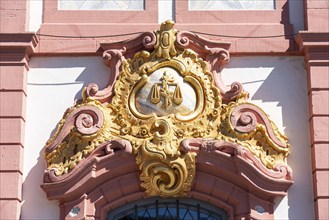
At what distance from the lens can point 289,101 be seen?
A: 12031mm

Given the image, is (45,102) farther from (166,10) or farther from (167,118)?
(166,10)

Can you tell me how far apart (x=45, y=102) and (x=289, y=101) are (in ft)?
10.8

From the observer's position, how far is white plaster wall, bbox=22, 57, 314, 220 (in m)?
11.7

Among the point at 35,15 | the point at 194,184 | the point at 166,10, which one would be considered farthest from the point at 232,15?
the point at 35,15

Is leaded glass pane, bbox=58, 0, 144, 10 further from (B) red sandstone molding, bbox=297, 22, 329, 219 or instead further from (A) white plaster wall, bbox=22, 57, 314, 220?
(B) red sandstone molding, bbox=297, 22, 329, 219

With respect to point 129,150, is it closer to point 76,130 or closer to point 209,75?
point 76,130

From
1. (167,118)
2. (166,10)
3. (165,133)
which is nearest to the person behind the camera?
(165,133)

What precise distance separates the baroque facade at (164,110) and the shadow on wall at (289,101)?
14mm

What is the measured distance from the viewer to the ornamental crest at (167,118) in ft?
38.0

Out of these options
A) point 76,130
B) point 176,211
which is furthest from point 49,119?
point 176,211

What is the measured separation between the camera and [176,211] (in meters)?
11.9

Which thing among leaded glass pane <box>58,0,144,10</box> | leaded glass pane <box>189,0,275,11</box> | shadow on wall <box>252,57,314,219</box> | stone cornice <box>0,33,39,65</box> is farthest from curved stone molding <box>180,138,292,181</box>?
stone cornice <box>0,33,39,65</box>

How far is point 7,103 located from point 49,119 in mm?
602

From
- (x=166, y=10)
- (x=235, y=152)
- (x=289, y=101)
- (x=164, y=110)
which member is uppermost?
(x=166, y=10)
